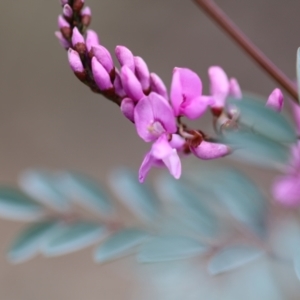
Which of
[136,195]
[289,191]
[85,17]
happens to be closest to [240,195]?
[289,191]

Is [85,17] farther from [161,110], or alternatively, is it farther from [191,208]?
[191,208]

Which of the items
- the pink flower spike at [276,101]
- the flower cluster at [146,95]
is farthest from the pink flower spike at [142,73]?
the pink flower spike at [276,101]

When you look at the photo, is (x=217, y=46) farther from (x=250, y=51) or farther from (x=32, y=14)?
(x=250, y=51)

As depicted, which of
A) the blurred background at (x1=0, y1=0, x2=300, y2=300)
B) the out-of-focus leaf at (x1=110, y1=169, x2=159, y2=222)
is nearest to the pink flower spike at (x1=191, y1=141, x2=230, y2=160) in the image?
the out-of-focus leaf at (x1=110, y1=169, x2=159, y2=222)

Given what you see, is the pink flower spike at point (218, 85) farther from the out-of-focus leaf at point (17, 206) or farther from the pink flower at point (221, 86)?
the out-of-focus leaf at point (17, 206)

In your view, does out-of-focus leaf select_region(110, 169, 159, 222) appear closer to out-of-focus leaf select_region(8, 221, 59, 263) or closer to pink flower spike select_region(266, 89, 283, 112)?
out-of-focus leaf select_region(8, 221, 59, 263)
